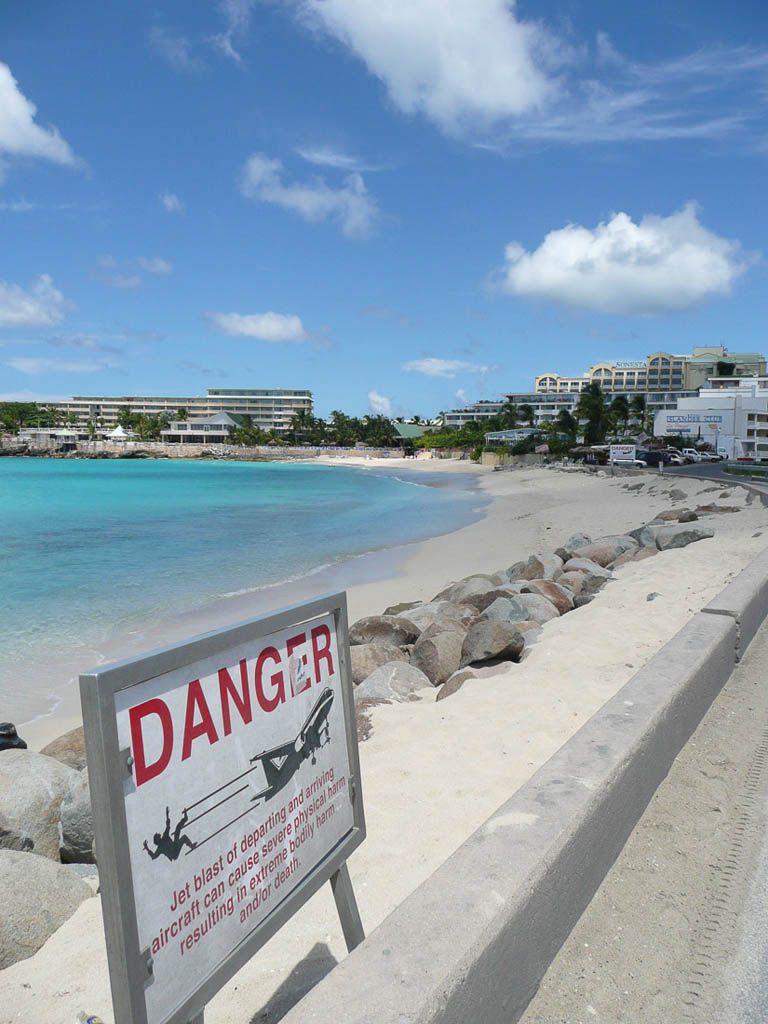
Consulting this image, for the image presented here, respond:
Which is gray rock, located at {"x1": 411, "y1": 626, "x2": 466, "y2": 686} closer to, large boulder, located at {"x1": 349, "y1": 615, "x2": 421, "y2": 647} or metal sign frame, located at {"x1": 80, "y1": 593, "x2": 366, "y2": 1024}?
large boulder, located at {"x1": 349, "y1": 615, "x2": 421, "y2": 647}

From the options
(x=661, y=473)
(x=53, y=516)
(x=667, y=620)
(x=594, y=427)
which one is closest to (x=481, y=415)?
(x=594, y=427)

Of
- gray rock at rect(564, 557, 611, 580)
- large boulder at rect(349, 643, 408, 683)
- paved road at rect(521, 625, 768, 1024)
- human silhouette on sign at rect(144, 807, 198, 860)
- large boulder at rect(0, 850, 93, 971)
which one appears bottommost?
gray rock at rect(564, 557, 611, 580)

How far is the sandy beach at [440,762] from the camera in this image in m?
2.85

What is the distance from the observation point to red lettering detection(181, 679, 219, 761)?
1.93 meters

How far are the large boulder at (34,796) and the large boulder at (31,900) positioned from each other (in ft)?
2.44

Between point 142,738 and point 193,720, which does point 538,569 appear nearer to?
point 193,720

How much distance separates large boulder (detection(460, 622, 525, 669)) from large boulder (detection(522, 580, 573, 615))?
282 cm

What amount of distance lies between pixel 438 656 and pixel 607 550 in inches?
334

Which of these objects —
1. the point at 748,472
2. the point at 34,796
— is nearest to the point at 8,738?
the point at 34,796

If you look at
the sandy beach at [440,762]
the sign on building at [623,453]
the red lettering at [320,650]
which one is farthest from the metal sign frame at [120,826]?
the sign on building at [623,453]

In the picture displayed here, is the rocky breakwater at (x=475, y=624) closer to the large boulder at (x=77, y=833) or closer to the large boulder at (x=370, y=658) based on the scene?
the large boulder at (x=370, y=658)

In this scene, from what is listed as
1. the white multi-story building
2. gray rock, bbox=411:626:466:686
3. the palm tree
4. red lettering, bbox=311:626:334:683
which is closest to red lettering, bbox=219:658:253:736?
red lettering, bbox=311:626:334:683

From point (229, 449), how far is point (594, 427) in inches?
3676

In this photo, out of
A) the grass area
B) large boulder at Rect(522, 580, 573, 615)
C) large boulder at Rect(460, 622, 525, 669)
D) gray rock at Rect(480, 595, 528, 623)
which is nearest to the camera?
large boulder at Rect(460, 622, 525, 669)
